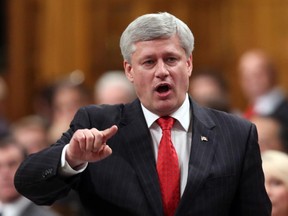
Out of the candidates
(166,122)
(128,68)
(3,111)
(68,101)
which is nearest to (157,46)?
(128,68)

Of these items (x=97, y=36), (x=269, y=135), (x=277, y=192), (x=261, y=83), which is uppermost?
(x=277, y=192)

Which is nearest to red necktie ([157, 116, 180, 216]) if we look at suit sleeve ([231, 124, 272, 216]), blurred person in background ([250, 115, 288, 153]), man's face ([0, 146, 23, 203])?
suit sleeve ([231, 124, 272, 216])

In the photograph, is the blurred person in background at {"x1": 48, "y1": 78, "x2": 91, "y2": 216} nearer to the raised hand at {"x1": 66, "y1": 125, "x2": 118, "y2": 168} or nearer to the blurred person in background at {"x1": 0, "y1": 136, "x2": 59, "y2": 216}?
the blurred person in background at {"x1": 0, "y1": 136, "x2": 59, "y2": 216}

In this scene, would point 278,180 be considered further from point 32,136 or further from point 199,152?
point 32,136

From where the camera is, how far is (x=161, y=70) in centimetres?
316

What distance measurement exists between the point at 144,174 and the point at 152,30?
1.71 feet

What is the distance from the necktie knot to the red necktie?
0.03 metres

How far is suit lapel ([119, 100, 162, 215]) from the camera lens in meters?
3.16

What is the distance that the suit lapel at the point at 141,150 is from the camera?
3164 mm

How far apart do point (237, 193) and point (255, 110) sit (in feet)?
13.8

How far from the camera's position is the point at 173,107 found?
326 centimetres

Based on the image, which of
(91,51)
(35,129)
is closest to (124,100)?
(35,129)

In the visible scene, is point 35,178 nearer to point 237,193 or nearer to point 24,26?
point 237,193

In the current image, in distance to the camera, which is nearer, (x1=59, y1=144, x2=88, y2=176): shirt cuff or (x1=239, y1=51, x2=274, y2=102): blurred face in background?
(x1=59, y1=144, x2=88, y2=176): shirt cuff
